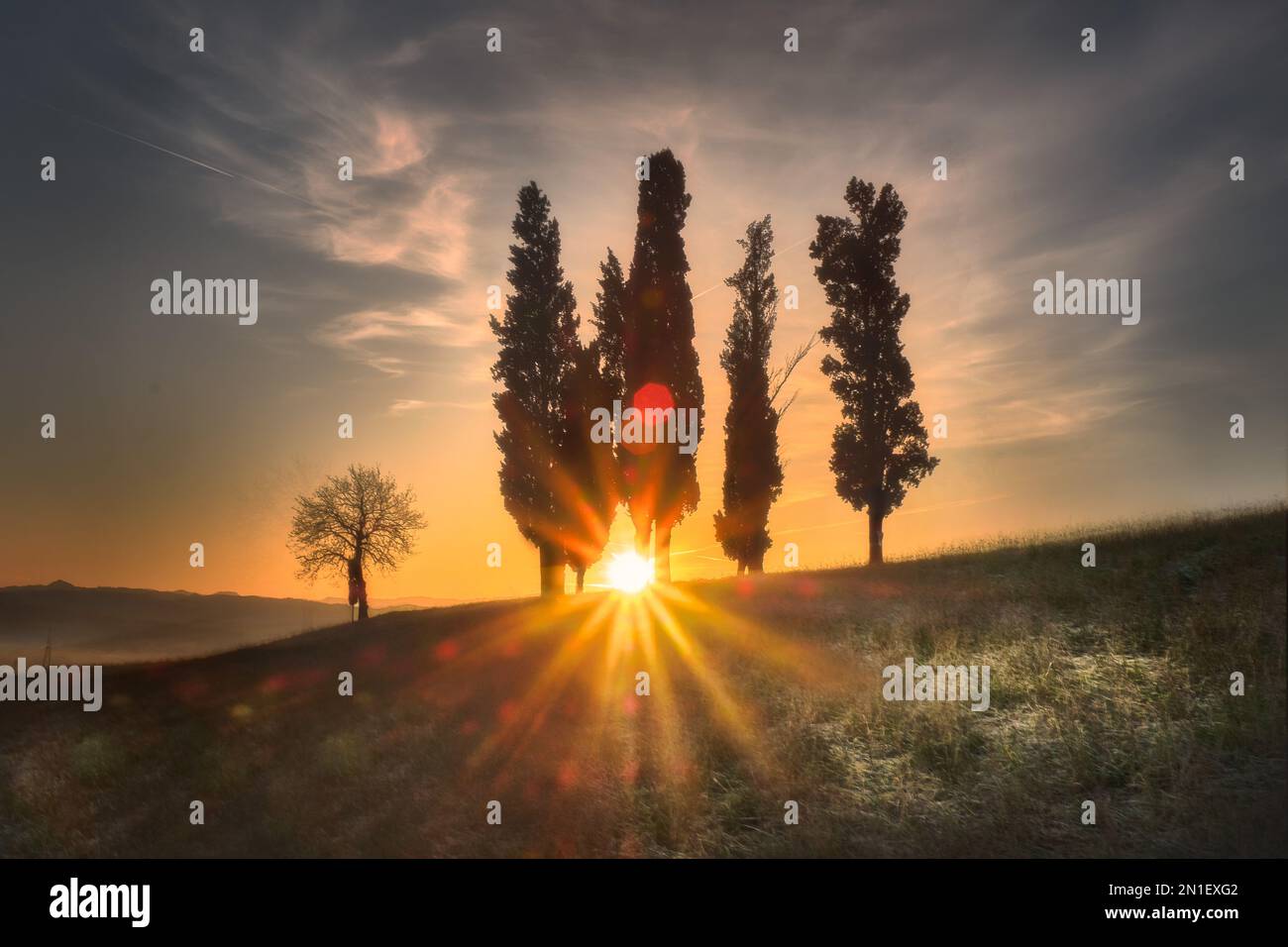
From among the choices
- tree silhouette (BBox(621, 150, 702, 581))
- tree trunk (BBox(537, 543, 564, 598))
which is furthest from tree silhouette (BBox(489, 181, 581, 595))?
tree silhouette (BBox(621, 150, 702, 581))

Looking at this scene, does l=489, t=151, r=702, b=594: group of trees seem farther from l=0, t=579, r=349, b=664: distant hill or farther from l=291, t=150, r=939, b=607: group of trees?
l=0, t=579, r=349, b=664: distant hill

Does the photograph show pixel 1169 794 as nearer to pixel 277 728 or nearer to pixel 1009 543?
pixel 1009 543

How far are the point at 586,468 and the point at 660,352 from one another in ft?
20.4

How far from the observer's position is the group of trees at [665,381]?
32328mm

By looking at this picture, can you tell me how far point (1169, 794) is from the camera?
31.3 feet

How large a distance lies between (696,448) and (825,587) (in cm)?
1257

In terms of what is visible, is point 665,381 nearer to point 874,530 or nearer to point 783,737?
point 874,530

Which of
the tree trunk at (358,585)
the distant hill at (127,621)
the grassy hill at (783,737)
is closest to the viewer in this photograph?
the grassy hill at (783,737)

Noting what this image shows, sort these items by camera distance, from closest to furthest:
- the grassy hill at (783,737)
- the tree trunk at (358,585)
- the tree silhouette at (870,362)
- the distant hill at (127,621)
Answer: the grassy hill at (783,737), the tree silhouette at (870,362), the tree trunk at (358,585), the distant hill at (127,621)

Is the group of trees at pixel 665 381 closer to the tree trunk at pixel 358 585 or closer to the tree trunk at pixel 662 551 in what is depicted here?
the tree trunk at pixel 662 551

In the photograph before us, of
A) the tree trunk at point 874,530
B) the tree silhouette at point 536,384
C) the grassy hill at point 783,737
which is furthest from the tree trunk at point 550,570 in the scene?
the tree trunk at point 874,530

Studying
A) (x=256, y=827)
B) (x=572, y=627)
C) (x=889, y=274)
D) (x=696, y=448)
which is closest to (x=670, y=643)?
(x=572, y=627)

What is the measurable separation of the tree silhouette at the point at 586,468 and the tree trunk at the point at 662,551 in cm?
243

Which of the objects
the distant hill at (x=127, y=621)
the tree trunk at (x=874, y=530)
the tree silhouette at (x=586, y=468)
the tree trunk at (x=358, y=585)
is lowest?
the distant hill at (x=127, y=621)
